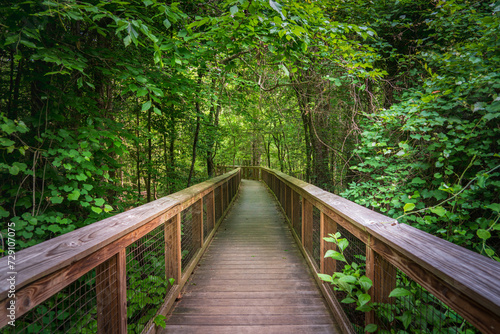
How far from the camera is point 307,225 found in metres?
3.57

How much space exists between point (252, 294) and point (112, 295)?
5.34 ft

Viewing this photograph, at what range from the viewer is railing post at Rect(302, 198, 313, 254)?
334 cm

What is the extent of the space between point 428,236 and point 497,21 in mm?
3119

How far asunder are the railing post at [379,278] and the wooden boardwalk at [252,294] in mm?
797

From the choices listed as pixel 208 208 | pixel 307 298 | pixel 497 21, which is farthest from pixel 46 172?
pixel 497 21

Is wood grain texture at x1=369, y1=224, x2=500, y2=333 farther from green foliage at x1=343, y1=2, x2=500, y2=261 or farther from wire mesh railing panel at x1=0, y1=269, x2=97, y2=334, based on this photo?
wire mesh railing panel at x1=0, y1=269, x2=97, y2=334

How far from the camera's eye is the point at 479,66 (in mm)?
2775

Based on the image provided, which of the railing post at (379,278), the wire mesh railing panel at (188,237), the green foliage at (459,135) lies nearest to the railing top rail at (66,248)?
the wire mesh railing panel at (188,237)

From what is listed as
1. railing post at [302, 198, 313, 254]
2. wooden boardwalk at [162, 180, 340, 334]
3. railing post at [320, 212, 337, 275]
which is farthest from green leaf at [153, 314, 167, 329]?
railing post at [302, 198, 313, 254]

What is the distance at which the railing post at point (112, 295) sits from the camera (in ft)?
4.86

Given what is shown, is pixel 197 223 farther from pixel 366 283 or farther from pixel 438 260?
pixel 438 260

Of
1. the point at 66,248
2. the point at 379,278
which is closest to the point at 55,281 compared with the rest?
the point at 66,248

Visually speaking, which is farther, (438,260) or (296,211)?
(296,211)

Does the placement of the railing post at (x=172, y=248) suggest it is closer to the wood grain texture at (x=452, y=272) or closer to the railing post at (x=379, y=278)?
the railing post at (x=379, y=278)
